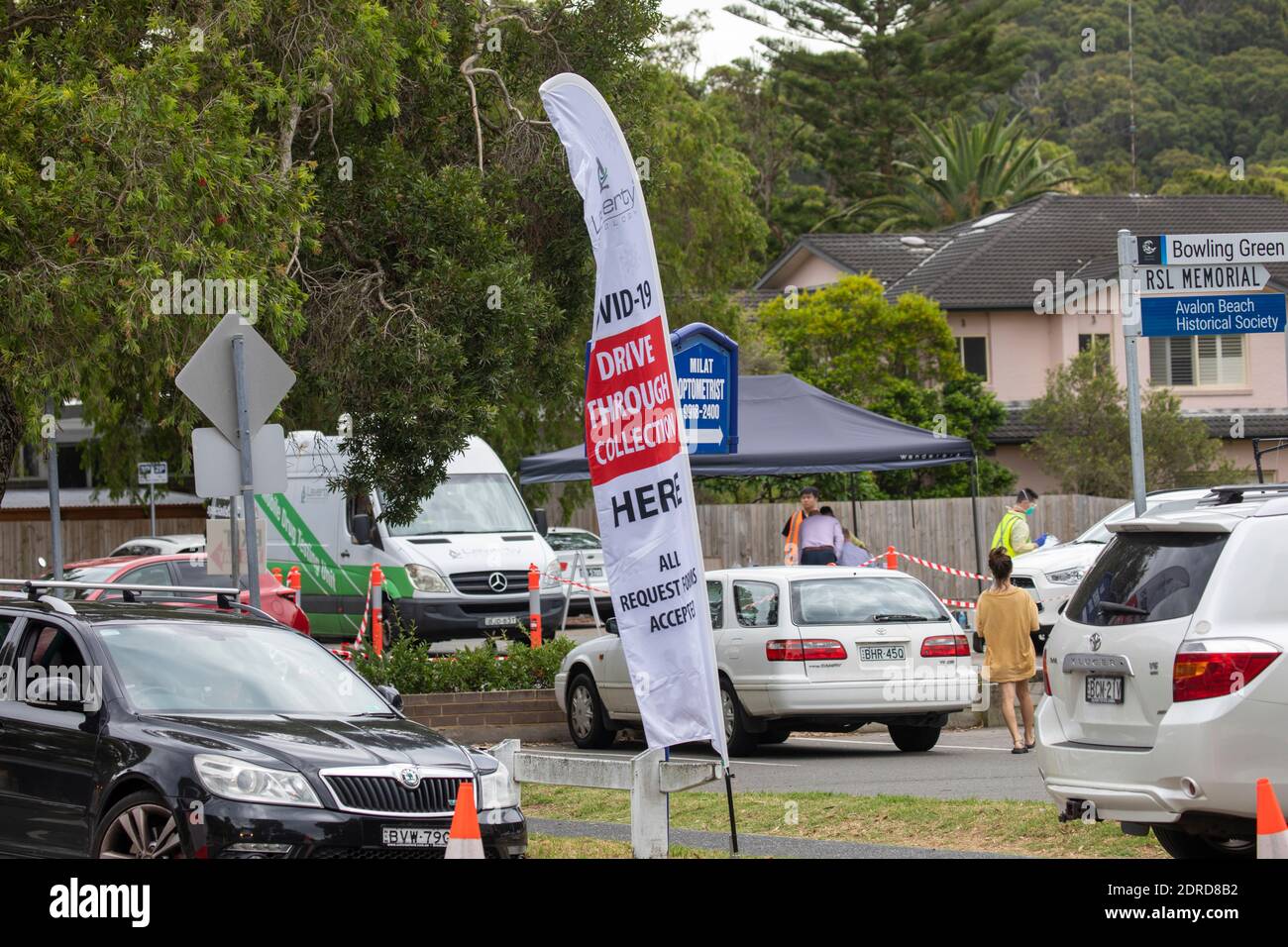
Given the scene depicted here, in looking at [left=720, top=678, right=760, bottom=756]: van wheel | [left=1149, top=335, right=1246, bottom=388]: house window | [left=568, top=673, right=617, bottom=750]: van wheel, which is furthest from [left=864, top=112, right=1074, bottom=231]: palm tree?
[left=720, top=678, right=760, bottom=756]: van wheel

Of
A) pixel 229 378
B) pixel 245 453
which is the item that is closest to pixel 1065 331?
pixel 229 378

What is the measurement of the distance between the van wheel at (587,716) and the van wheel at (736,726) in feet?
4.52

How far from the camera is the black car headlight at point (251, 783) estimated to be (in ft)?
26.9

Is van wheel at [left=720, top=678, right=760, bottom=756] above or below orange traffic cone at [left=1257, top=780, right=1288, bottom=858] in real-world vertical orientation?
below

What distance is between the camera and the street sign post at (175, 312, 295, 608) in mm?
12164

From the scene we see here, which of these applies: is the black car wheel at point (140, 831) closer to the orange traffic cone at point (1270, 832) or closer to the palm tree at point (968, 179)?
the orange traffic cone at point (1270, 832)

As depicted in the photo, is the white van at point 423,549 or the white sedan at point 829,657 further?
the white van at point 423,549

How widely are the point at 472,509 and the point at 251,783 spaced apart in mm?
15613

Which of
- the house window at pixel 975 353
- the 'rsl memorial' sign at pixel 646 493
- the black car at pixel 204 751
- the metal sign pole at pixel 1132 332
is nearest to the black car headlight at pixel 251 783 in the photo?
the black car at pixel 204 751

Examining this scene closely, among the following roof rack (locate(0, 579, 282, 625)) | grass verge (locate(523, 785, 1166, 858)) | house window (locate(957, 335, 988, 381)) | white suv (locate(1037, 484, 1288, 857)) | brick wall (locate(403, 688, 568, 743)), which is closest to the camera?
white suv (locate(1037, 484, 1288, 857))

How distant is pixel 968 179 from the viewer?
60.8 m

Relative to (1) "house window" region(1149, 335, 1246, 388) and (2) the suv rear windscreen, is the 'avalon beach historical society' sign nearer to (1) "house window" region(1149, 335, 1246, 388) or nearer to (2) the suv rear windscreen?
(2) the suv rear windscreen

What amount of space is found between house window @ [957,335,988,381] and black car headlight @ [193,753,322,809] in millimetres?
37407

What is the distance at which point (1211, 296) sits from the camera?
12.1 meters
